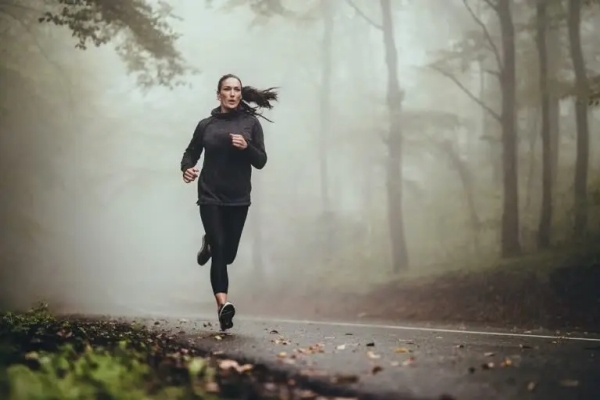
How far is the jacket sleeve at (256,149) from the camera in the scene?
6.27m

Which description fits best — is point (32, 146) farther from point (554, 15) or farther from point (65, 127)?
point (554, 15)

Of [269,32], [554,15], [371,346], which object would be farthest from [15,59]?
[371,346]

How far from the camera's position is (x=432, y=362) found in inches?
166

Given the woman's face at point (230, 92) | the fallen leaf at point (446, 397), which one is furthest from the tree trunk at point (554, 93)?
the fallen leaf at point (446, 397)

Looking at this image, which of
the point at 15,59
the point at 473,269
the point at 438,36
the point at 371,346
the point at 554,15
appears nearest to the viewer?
the point at 371,346

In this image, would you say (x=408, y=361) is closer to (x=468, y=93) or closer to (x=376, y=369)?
(x=376, y=369)

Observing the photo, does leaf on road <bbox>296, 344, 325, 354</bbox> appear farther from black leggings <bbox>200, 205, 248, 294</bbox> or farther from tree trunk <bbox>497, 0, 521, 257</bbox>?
tree trunk <bbox>497, 0, 521, 257</bbox>

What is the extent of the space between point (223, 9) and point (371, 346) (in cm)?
1284

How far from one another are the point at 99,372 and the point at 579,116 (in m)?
11.1

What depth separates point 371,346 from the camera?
5090 millimetres

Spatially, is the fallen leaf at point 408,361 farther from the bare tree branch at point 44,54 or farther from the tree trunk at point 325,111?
the bare tree branch at point 44,54

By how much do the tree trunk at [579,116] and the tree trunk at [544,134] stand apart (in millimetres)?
501

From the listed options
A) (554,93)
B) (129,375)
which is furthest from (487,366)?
(554,93)

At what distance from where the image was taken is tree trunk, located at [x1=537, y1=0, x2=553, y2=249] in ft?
40.6
